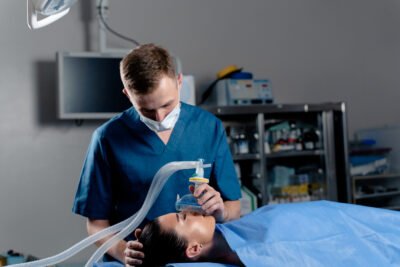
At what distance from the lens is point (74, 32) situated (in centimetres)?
336

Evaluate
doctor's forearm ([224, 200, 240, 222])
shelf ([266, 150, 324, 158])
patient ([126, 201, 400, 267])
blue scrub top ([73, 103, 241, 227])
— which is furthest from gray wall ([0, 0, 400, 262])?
patient ([126, 201, 400, 267])

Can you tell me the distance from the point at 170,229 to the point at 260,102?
71.8 inches

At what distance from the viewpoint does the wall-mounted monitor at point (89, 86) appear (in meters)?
3.15

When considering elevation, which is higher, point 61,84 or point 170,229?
point 61,84

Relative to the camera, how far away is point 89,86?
3.23m

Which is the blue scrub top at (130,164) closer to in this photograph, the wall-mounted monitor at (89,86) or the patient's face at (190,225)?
the patient's face at (190,225)

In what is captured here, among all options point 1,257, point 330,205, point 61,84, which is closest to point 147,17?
point 61,84

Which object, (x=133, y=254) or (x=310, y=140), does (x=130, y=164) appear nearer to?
(x=133, y=254)

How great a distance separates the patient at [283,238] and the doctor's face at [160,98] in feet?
1.14

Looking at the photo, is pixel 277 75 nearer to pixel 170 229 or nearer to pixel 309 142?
pixel 309 142

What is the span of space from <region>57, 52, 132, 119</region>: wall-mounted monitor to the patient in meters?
1.66

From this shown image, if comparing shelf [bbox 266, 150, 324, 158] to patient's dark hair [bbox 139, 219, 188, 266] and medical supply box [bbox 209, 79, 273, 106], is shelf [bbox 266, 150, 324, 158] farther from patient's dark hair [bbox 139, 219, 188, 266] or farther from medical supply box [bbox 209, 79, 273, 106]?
patient's dark hair [bbox 139, 219, 188, 266]

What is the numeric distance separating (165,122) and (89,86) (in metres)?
1.59

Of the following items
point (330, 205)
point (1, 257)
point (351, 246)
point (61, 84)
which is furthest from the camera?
point (61, 84)
